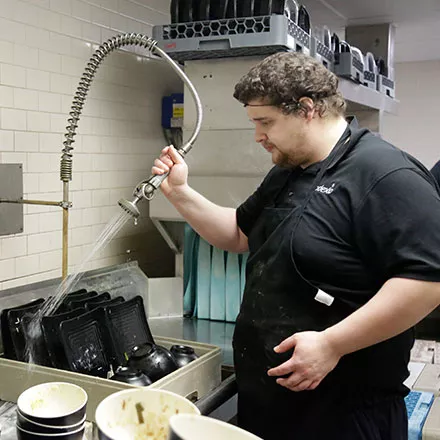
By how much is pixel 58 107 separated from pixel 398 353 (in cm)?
155

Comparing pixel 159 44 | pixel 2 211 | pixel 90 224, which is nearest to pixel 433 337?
pixel 90 224

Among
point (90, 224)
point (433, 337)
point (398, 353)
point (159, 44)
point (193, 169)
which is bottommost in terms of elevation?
point (433, 337)

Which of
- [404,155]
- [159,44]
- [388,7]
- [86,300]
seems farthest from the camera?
[388,7]

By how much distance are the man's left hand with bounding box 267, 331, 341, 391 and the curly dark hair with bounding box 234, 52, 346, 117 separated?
22.6 inches

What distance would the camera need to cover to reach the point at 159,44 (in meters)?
2.21

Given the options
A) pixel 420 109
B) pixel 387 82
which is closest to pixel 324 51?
pixel 387 82

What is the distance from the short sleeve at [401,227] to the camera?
1.28m

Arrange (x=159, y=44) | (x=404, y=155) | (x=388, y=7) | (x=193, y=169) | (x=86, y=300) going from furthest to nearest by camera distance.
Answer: (x=388, y=7), (x=193, y=169), (x=159, y=44), (x=86, y=300), (x=404, y=155)

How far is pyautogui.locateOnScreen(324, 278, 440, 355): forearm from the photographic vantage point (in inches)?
50.7

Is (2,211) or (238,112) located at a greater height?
(238,112)

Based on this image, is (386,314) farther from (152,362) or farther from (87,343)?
(87,343)

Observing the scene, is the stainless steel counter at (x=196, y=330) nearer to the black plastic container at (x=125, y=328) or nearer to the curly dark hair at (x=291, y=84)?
the black plastic container at (x=125, y=328)

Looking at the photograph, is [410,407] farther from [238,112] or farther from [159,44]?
[159,44]

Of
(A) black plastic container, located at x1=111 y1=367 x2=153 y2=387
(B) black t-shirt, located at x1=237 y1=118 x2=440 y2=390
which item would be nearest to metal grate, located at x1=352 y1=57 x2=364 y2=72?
(B) black t-shirt, located at x1=237 y1=118 x2=440 y2=390
